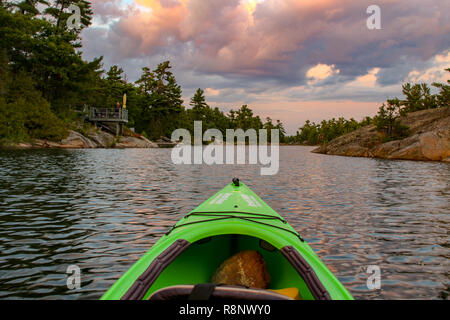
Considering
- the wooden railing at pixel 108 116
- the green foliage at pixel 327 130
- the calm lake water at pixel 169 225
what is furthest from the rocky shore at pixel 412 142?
the green foliage at pixel 327 130

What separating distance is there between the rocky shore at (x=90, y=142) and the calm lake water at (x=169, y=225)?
2243 centimetres

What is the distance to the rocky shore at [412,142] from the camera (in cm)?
2694

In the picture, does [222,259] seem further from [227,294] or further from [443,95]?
[443,95]

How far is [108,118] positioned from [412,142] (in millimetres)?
34510

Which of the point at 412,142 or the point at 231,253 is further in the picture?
the point at 412,142

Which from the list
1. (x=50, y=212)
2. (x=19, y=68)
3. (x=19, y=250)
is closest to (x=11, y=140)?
(x=19, y=68)

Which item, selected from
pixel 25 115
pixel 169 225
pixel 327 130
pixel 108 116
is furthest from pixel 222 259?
pixel 327 130

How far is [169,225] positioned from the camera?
7.02 m

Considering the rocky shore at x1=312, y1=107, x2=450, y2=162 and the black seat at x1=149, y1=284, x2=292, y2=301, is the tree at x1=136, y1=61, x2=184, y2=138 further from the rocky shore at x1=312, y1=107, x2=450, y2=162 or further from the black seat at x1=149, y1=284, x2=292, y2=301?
the black seat at x1=149, y1=284, x2=292, y2=301

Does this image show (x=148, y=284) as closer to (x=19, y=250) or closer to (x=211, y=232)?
(x=211, y=232)

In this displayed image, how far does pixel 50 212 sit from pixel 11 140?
26837 mm

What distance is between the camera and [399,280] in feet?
14.7

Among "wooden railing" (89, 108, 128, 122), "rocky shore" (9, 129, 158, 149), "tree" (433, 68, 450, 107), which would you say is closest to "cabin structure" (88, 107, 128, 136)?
"wooden railing" (89, 108, 128, 122)
